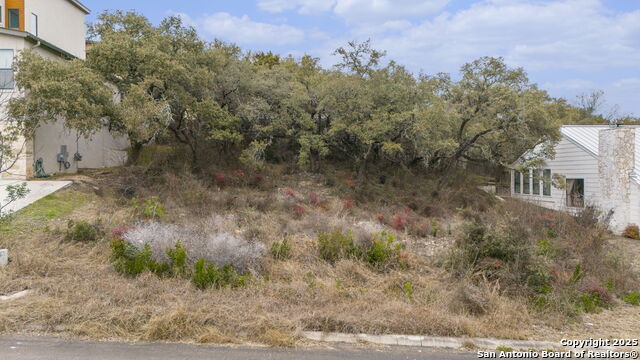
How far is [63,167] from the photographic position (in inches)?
727

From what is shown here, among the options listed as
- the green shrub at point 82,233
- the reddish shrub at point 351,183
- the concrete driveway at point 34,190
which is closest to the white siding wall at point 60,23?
the concrete driveway at point 34,190

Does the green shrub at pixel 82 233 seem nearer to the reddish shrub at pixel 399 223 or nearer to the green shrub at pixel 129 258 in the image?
the green shrub at pixel 129 258

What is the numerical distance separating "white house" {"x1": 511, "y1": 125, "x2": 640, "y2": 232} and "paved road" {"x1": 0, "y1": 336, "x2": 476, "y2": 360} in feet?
49.2

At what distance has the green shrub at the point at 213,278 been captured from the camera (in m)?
7.68

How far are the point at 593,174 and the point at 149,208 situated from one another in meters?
17.8

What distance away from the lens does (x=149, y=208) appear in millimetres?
12625

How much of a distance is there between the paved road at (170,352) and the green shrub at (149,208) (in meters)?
6.78

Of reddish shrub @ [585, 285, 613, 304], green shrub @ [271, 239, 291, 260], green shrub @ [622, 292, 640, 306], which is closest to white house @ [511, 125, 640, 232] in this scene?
green shrub @ [622, 292, 640, 306]

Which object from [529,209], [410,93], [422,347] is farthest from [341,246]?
[410,93]

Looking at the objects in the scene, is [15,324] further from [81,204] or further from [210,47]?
[210,47]

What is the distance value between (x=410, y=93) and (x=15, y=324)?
15826 millimetres

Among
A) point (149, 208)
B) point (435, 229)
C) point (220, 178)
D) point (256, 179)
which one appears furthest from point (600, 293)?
point (220, 178)

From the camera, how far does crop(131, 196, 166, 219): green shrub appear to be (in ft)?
41.0

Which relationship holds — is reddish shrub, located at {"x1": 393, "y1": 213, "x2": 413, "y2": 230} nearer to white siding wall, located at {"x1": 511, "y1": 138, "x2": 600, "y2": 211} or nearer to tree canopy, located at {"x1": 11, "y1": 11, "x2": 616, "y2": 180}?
tree canopy, located at {"x1": 11, "y1": 11, "x2": 616, "y2": 180}
